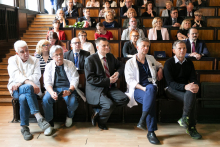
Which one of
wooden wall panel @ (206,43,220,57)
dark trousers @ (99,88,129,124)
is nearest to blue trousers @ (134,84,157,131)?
dark trousers @ (99,88,129,124)

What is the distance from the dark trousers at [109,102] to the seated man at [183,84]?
0.41 m

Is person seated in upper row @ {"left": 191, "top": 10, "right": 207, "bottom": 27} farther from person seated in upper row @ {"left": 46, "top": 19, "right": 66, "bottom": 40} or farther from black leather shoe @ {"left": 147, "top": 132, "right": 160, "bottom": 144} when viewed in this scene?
black leather shoe @ {"left": 147, "top": 132, "right": 160, "bottom": 144}

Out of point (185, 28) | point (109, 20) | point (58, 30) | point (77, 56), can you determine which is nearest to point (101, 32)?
point (109, 20)

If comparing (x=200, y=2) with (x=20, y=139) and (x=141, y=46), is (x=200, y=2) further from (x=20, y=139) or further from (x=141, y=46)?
(x=20, y=139)

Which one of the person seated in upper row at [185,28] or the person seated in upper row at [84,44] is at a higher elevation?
the person seated in upper row at [185,28]

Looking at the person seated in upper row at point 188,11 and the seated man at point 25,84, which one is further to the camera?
the person seated in upper row at point 188,11

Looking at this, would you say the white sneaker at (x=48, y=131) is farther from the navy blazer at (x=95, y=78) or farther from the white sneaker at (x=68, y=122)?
the navy blazer at (x=95, y=78)

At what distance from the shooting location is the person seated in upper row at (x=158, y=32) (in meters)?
3.26

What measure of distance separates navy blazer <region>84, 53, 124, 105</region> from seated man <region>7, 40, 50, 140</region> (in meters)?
0.42

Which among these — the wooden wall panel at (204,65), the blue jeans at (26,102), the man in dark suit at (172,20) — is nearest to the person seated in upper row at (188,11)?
the man in dark suit at (172,20)

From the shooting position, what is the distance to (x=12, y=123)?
6.88ft

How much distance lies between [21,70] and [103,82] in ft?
2.41

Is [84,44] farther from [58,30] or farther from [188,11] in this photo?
[188,11]

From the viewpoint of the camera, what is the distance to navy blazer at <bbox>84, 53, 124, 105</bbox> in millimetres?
1938
